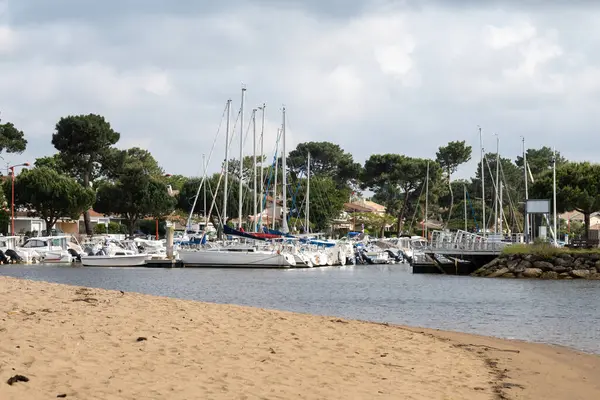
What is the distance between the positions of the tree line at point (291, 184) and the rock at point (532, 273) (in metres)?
19.8

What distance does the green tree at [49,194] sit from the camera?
95438 mm

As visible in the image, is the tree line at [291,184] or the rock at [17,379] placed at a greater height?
the tree line at [291,184]

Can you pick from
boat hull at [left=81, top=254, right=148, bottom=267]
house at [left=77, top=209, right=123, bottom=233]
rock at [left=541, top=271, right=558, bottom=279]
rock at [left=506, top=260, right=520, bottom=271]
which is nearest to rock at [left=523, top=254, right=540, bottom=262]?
rock at [left=506, top=260, right=520, bottom=271]

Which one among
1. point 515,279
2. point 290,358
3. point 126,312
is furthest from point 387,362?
point 515,279

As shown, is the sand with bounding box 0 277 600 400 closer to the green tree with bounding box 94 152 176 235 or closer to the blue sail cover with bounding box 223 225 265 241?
the blue sail cover with bounding box 223 225 265 241

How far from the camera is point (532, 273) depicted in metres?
61.9

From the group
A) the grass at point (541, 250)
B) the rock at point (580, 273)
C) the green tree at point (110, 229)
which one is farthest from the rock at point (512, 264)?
the green tree at point (110, 229)

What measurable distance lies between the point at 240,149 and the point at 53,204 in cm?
2524

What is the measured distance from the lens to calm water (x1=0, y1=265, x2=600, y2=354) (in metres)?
30.4

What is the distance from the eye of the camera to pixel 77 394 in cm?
1158

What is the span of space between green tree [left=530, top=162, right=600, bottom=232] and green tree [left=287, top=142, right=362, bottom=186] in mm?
71980

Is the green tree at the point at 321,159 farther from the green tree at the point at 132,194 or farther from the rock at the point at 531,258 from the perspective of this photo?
the rock at the point at 531,258

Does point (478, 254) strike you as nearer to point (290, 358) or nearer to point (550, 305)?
point (550, 305)

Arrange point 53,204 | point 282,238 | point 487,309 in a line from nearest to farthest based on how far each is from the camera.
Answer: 1. point 487,309
2. point 282,238
3. point 53,204
